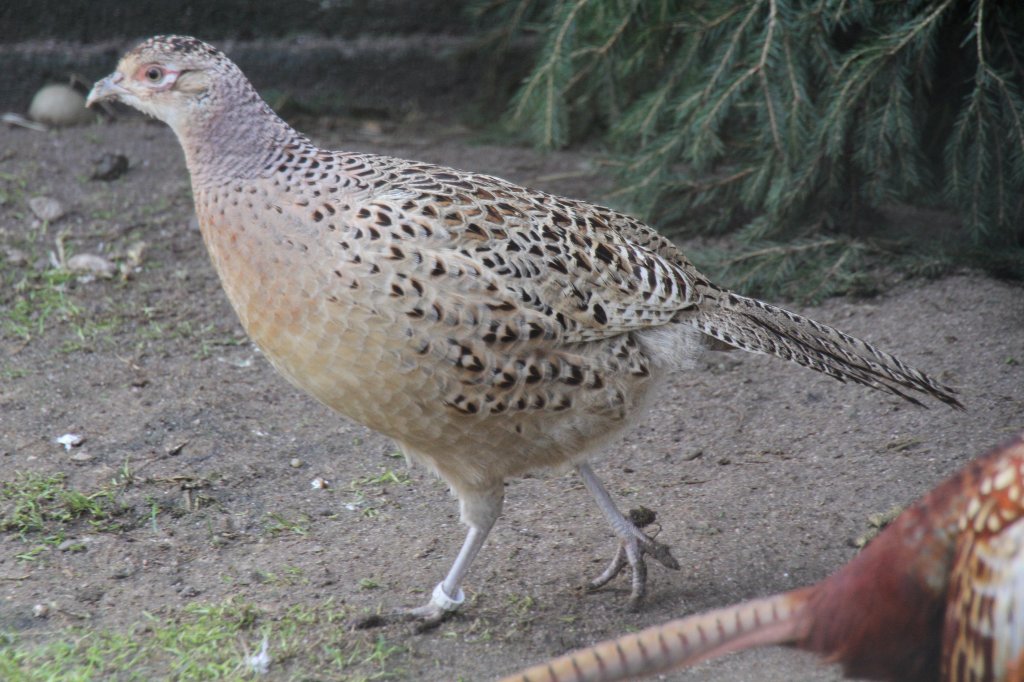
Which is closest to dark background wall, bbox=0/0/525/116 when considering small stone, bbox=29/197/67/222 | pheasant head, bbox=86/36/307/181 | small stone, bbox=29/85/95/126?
small stone, bbox=29/85/95/126

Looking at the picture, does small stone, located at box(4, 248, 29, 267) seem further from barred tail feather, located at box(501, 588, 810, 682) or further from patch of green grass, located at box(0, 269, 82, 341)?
barred tail feather, located at box(501, 588, 810, 682)

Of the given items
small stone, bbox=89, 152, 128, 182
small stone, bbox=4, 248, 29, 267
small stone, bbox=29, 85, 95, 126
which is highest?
small stone, bbox=29, 85, 95, 126

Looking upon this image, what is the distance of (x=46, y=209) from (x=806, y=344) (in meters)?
4.53

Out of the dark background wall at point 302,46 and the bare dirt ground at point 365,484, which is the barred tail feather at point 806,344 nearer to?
the bare dirt ground at point 365,484

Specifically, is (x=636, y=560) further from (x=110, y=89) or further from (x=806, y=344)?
(x=110, y=89)

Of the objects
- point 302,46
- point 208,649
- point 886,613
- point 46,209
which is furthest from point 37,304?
point 886,613

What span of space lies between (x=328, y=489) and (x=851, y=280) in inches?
114

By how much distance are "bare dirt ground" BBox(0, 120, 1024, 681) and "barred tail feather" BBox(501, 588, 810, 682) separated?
3.90 feet

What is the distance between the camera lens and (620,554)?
148 inches

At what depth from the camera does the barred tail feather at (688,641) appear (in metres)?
1.95

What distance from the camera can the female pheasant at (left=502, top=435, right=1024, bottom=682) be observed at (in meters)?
1.94

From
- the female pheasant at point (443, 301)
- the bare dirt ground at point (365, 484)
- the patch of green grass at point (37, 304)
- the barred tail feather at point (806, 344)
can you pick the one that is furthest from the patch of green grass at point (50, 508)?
the barred tail feather at point (806, 344)

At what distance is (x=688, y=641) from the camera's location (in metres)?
1.96

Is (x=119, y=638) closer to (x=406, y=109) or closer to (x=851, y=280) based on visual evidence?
(x=851, y=280)
